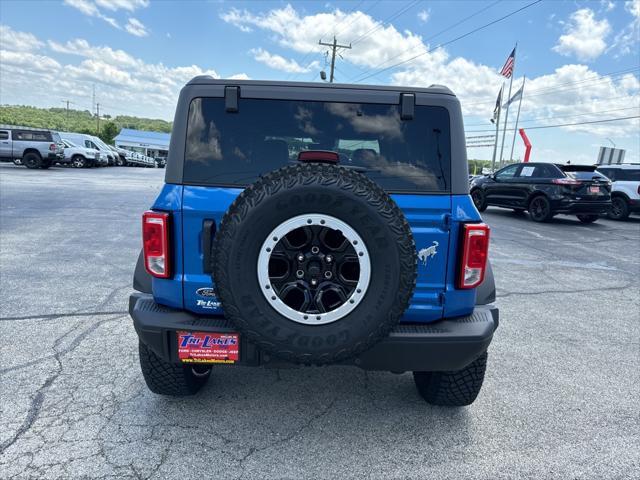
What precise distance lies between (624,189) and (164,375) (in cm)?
1612

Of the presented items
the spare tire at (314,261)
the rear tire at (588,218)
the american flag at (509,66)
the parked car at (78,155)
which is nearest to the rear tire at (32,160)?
the parked car at (78,155)

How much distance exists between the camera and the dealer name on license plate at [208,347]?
7.50ft

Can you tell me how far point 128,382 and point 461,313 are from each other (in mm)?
2287

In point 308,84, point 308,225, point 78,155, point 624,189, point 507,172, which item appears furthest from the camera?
point 78,155

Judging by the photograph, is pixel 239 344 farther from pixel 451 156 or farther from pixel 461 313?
pixel 451 156

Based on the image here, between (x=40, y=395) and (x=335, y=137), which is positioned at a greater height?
(x=335, y=137)

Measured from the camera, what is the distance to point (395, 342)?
2293mm

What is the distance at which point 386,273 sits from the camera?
2080 mm

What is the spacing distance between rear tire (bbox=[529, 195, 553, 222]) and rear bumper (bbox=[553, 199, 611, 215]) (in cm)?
31

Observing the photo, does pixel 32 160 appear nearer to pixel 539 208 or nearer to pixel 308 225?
pixel 539 208

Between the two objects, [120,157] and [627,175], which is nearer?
[627,175]

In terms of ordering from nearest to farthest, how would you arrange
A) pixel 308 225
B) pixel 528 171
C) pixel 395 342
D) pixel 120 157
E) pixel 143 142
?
pixel 308 225 → pixel 395 342 → pixel 528 171 → pixel 120 157 → pixel 143 142

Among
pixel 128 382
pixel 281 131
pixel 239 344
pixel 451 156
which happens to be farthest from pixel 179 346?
pixel 451 156

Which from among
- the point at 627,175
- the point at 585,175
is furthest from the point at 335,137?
the point at 627,175
